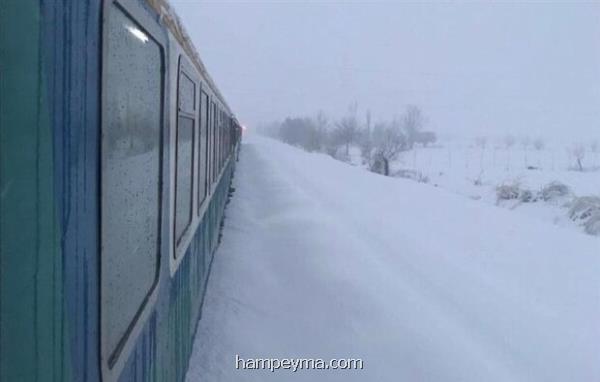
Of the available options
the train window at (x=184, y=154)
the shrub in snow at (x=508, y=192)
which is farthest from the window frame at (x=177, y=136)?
the shrub in snow at (x=508, y=192)

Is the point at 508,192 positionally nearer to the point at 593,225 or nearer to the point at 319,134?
the point at 593,225

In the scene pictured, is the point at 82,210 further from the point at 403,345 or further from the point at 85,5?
the point at 403,345

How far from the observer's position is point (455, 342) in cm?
505

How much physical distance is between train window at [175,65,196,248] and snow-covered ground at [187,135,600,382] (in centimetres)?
147

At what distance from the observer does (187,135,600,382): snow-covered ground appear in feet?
15.7

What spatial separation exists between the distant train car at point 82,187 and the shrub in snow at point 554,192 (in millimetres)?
28366

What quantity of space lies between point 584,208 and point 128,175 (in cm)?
2386

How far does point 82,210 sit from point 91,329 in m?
0.29

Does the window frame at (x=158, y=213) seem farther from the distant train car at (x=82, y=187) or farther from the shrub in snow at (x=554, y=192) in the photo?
the shrub in snow at (x=554, y=192)

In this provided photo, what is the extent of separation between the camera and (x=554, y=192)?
92.9ft

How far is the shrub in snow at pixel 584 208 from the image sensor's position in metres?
22.2

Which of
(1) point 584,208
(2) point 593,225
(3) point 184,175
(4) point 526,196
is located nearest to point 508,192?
(4) point 526,196

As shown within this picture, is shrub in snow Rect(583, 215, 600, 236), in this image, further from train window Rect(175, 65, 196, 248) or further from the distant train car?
the distant train car

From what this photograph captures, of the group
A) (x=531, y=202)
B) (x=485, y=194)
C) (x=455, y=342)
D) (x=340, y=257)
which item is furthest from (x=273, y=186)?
(x=485, y=194)
